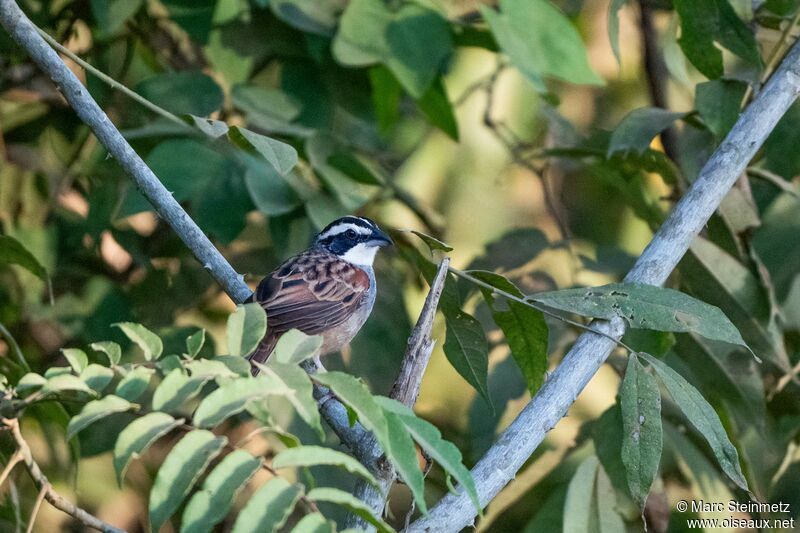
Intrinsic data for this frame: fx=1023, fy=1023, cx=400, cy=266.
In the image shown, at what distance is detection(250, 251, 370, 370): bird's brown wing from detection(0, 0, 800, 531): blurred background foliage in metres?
0.16

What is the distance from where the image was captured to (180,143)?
4477 millimetres

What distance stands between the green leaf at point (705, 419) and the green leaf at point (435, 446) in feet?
2.74

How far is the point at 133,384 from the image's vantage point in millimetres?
2076

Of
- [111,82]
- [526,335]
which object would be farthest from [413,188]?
[111,82]

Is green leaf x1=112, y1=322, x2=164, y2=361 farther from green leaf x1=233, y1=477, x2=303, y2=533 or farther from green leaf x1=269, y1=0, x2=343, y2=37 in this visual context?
green leaf x1=269, y1=0, x2=343, y2=37

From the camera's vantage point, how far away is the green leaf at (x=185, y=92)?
471cm

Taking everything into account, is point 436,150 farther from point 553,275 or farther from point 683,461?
point 683,461

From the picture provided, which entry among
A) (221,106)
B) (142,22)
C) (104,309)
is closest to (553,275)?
(221,106)

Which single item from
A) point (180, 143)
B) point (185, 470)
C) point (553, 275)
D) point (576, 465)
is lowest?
point (576, 465)

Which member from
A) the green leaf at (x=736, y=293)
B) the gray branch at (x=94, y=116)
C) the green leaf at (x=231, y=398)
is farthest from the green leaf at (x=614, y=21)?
the green leaf at (x=231, y=398)

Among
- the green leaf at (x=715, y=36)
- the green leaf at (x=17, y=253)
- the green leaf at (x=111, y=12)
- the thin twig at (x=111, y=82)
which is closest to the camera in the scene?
the thin twig at (x=111, y=82)

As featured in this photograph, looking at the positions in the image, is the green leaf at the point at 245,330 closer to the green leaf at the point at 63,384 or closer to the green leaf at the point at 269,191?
the green leaf at the point at 63,384

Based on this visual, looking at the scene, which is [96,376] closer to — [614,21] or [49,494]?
[49,494]

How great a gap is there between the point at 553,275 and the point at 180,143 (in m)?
1.77
